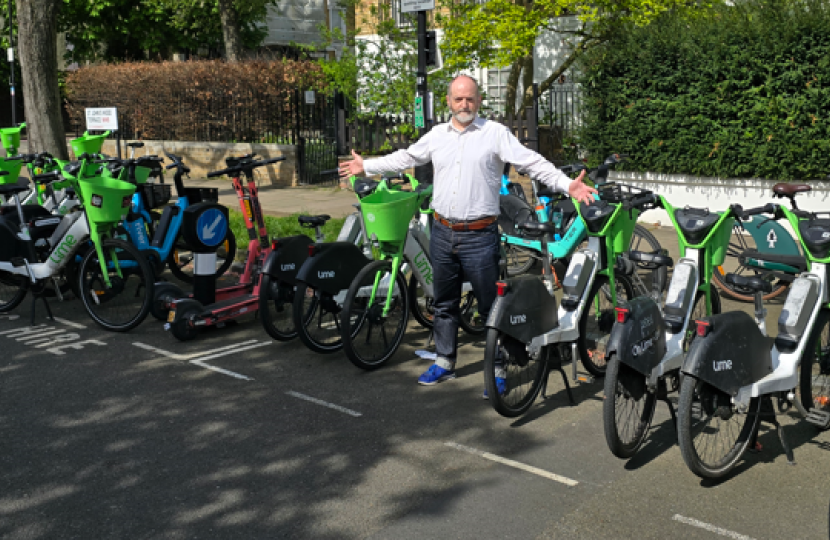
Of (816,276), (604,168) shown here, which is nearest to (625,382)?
(816,276)

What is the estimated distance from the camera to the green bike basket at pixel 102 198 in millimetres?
7387

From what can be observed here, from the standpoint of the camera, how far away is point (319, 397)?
590 cm

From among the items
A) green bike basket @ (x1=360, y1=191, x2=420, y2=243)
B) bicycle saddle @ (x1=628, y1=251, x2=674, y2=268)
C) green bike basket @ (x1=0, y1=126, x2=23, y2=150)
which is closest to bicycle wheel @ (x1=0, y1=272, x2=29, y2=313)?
green bike basket @ (x1=360, y1=191, x2=420, y2=243)

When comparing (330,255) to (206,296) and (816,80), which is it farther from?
(816,80)

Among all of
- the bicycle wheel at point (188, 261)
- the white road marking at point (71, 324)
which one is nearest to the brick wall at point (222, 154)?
the bicycle wheel at point (188, 261)

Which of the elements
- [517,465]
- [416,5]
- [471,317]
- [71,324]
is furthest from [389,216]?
[416,5]

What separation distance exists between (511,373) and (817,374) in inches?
69.4

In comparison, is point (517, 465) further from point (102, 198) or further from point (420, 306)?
point (102, 198)

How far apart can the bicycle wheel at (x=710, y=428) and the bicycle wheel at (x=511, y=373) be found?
3.78ft

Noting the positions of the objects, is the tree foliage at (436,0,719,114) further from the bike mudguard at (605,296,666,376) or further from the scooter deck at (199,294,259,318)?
the bike mudguard at (605,296,666,376)

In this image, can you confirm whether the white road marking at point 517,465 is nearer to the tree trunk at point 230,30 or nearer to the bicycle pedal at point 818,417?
the bicycle pedal at point 818,417

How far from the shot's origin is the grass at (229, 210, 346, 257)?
36.0ft

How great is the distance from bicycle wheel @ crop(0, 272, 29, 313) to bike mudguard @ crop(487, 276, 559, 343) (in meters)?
4.77

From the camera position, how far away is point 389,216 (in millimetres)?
6090
